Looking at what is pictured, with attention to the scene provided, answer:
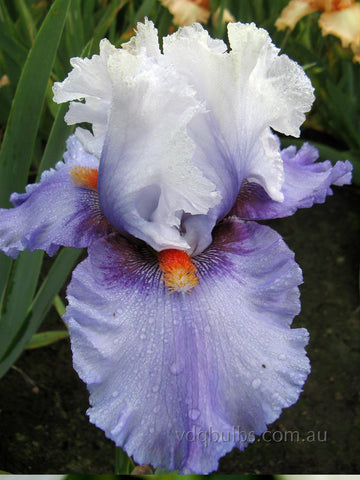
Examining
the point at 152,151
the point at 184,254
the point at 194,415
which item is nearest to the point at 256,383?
the point at 194,415

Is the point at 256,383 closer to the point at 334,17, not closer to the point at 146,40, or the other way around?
the point at 146,40

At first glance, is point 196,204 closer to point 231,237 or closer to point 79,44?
point 231,237

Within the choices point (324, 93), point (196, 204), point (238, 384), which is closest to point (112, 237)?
point (196, 204)

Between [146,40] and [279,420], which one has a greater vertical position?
[146,40]

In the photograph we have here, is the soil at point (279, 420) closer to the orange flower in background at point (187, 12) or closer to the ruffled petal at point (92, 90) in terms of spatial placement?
the ruffled petal at point (92, 90)

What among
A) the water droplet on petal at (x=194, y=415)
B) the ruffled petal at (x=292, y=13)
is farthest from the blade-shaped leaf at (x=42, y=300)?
the ruffled petal at (x=292, y=13)
